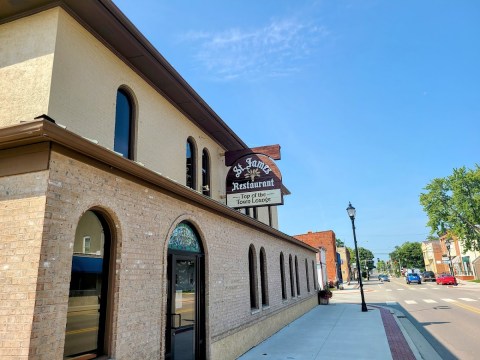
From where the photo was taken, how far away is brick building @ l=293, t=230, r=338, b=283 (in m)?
56.2

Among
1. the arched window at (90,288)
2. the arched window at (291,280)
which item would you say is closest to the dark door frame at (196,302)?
the arched window at (90,288)

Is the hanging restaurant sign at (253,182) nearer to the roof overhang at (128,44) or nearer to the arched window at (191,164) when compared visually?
the arched window at (191,164)

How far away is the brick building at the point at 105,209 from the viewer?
417 centimetres

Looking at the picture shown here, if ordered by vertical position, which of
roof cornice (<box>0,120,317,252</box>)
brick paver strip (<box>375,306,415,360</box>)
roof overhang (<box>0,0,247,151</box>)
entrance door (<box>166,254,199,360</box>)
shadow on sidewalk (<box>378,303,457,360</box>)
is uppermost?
roof overhang (<box>0,0,247,151</box>)

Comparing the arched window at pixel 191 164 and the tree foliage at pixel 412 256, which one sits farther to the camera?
the tree foliage at pixel 412 256

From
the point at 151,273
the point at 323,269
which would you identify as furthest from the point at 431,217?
the point at 151,273

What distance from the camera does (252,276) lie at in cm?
1174

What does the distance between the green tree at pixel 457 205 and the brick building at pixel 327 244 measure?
15.1 metres

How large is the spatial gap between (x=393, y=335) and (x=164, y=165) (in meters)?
9.40

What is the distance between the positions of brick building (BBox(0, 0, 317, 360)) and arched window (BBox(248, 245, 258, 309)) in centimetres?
52

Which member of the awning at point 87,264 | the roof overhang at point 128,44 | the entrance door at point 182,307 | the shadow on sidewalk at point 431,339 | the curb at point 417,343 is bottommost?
the shadow on sidewalk at point 431,339

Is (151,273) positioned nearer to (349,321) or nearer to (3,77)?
(3,77)

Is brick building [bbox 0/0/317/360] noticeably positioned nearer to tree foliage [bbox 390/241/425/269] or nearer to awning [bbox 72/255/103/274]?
awning [bbox 72/255/103/274]

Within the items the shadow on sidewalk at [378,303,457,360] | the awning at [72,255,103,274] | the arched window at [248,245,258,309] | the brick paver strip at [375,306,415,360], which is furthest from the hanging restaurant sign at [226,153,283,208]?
the shadow on sidewalk at [378,303,457,360]
